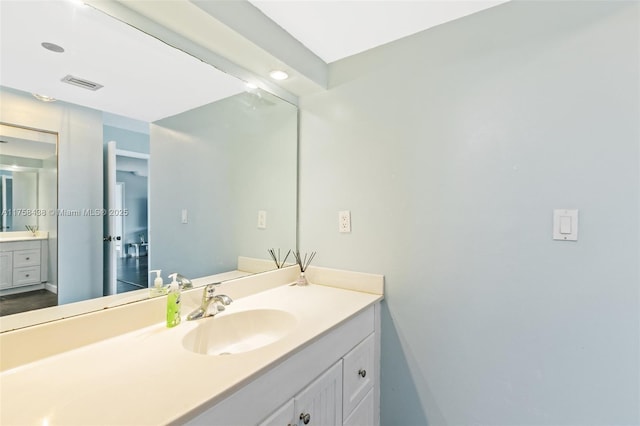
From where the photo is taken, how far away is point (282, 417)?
0.89 m

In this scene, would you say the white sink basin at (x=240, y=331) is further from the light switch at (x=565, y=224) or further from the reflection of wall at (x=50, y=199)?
the light switch at (x=565, y=224)

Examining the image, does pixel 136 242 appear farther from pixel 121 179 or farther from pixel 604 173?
pixel 604 173

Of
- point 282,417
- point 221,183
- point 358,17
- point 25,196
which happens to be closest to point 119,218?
point 25,196

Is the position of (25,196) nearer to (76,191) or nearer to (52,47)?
(76,191)

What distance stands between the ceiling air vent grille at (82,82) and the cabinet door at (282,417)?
4.06 feet

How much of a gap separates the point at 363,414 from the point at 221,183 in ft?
4.35

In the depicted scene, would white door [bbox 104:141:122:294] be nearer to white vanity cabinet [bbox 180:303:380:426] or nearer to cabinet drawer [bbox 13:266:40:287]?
cabinet drawer [bbox 13:266:40:287]

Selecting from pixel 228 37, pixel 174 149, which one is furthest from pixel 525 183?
pixel 174 149

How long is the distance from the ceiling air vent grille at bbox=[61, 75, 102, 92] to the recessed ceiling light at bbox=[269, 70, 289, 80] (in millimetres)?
781

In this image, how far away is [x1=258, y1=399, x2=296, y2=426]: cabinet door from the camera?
0.85 meters

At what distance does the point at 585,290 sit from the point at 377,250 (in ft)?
2.71

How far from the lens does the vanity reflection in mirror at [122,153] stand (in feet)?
3.07

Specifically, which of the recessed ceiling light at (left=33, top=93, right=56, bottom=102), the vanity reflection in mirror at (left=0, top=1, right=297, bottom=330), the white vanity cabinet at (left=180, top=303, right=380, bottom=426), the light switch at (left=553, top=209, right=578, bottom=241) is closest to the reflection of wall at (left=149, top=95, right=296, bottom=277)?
the vanity reflection in mirror at (left=0, top=1, right=297, bottom=330)

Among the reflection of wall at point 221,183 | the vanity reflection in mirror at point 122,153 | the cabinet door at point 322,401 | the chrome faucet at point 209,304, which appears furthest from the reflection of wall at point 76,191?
the cabinet door at point 322,401
